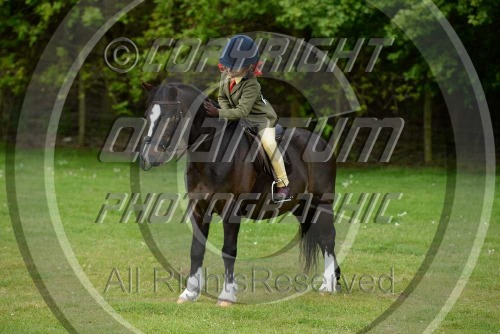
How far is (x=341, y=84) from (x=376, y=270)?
12051 mm

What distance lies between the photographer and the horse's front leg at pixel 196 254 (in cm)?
902

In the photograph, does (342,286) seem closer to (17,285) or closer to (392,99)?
(17,285)

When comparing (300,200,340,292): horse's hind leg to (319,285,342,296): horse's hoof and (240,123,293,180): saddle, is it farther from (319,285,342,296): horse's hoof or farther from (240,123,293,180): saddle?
(240,123,293,180): saddle

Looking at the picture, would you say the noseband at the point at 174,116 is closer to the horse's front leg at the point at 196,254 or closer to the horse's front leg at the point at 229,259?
the horse's front leg at the point at 196,254

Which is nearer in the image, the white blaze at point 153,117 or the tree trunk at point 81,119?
the white blaze at point 153,117

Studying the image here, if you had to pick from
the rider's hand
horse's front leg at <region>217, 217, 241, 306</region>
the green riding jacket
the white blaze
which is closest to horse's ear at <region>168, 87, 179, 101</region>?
Answer: the white blaze

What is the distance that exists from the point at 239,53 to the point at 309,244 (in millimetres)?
2778

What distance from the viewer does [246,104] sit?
28.7ft

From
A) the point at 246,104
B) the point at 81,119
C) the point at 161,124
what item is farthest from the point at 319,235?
the point at 81,119

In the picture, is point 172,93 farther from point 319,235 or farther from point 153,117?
point 319,235

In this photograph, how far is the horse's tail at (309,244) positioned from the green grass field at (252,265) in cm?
17

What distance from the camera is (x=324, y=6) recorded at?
19.8 meters

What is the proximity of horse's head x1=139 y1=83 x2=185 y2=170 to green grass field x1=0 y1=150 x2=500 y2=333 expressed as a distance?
1.71 metres

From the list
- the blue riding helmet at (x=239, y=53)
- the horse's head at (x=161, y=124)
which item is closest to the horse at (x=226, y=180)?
the horse's head at (x=161, y=124)
